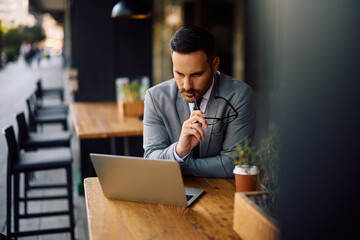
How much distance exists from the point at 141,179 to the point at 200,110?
62 centimetres

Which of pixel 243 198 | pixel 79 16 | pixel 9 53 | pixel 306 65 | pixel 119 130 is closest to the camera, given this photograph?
pixel 306 65

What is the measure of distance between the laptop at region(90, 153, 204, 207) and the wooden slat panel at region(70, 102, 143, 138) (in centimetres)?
176

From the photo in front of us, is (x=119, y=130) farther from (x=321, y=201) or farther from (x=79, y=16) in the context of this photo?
(x=321, y=201)

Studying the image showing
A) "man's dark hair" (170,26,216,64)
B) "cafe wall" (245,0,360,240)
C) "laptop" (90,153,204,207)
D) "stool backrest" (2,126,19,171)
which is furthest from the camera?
"stool backrest" (2,126,19,171)

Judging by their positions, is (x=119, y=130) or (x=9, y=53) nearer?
(x=119, y=130)

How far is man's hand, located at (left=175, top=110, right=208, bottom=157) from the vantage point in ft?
5.55

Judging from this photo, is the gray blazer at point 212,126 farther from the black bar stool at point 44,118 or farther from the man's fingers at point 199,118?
the black bar stool at point 44,118

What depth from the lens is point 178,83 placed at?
1.93 meters

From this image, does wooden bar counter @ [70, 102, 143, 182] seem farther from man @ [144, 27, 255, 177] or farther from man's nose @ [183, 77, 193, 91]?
man's nose @ [183, 77, 193, 91]

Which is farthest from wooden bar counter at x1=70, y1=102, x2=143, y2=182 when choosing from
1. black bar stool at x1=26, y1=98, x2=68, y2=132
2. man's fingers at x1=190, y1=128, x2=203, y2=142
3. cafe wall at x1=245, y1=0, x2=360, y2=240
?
cafe wall at x1=245, y1=0, x2=360, y2=240

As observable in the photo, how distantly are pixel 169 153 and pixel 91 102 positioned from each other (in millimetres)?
3391

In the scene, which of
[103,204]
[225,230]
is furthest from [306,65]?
[103,204]

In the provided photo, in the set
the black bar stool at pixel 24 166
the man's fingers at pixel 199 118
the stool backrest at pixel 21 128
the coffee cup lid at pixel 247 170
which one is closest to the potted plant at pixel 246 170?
the coffee cup lid at pixel 247 170

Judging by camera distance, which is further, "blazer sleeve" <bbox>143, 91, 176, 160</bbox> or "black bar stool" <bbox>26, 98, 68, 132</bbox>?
"black bar stool" <bbox>26, 98, 68, 132</bbox>
